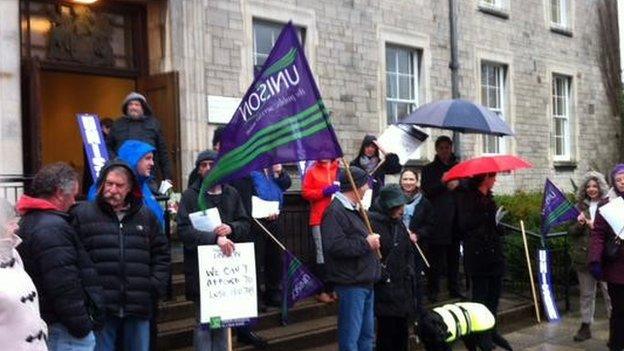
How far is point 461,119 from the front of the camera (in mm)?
8531

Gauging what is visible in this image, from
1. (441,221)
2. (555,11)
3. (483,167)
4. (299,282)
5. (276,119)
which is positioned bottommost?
(299,282)

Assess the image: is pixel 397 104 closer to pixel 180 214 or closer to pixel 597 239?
pixel 597 239

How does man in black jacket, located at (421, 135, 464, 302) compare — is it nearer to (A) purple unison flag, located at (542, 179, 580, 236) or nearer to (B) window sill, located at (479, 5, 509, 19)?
(A) purple unison flag, located at (542, 179, 580, 236)

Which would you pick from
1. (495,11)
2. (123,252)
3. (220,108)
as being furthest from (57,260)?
(495,11)

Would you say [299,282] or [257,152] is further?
[299,282]

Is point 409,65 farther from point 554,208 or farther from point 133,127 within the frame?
point 133,127

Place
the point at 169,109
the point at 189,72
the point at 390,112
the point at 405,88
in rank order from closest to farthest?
the point at 169,109
the point at 189,72
the point at 390,112
the point at 405,88

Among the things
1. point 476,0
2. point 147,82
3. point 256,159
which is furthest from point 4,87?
point 476,0

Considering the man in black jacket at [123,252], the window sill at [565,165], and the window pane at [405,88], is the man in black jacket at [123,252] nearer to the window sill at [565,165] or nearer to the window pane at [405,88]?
the window pane at [405,88]

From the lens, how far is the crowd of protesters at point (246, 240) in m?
3.99

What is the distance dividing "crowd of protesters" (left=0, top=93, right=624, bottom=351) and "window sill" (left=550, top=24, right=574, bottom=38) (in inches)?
420

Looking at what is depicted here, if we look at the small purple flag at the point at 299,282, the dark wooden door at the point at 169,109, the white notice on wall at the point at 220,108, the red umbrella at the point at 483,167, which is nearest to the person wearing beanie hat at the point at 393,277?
the small purple flag at the point at 299,282

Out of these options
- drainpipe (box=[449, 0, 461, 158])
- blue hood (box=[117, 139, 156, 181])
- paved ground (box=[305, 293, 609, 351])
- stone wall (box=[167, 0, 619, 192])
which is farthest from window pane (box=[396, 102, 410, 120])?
blue hood (box=[117, 139, 156, 181])

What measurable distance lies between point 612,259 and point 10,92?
6559 mm
